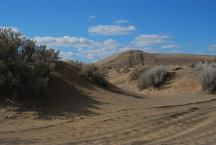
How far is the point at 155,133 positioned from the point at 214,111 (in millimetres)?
6027

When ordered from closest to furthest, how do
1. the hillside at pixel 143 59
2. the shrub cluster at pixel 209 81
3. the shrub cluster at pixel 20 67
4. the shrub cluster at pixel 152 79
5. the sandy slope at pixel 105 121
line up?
1. the sandy slope at pixel 105 121
2. the shrub cluster at pixel 20 67
3. the shrub cluster at pixel 209 81
4. the shrub cluster at pixel 152 79
5. the hillside at pixel 143 59

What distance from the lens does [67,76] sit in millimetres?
21688

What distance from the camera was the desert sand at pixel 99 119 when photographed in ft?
40.9

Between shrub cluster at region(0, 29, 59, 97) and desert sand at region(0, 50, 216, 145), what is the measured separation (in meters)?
0.90

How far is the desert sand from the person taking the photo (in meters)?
12.5

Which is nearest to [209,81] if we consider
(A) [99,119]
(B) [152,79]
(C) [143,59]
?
(B) [152,79]

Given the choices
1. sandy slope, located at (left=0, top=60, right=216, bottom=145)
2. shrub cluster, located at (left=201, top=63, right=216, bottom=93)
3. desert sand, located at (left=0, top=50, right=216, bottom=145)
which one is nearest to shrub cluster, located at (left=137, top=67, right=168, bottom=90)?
shrub cluster, located at (left=201, top=63, right=216, bottom=93)

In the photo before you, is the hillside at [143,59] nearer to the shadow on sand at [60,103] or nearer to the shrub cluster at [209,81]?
the shrub cluster at [209,81]

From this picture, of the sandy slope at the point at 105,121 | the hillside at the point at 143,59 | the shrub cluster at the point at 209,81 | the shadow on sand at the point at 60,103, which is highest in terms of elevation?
the hillside at the point at 143,59

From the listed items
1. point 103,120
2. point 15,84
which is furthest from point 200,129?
point 15,84

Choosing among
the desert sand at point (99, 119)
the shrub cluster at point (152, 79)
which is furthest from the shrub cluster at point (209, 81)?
the desert sand at point (99, 119)

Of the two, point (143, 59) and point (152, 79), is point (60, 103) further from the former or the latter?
point (143, 59)

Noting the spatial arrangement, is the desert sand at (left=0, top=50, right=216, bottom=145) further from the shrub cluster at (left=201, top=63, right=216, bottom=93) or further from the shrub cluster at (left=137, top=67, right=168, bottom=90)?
the shrub cluster at (left=137, top=67, right=168, bottom=90)

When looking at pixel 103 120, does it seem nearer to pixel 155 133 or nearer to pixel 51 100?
pixel 155 133
